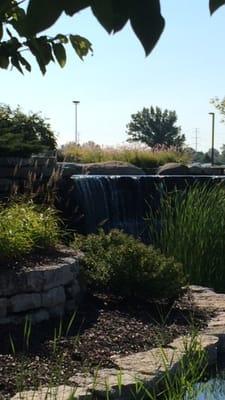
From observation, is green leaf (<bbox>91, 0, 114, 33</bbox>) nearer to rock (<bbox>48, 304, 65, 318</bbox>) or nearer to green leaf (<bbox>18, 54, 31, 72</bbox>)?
green leaf (<bbox>18, 54, 31, 72</bbox>)

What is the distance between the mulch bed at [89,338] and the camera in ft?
13.1

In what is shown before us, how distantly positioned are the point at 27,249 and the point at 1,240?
0.32m

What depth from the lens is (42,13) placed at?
911 millimetres

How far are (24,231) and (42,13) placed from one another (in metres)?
5.17

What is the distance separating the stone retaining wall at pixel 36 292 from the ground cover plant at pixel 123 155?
15.1 m

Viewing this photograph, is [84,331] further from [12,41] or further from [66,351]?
[12,41]

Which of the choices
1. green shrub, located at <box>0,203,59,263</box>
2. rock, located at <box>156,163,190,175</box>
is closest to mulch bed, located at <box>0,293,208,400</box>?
green shrub, located at <box>0,203,59,263</box>

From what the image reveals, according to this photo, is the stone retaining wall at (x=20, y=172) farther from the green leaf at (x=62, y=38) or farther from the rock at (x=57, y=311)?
the green leaf at (x=62, y=38)

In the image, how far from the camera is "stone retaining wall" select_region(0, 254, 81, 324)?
5156 millimetres

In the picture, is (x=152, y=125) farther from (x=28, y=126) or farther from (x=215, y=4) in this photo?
(x=215, y=4)

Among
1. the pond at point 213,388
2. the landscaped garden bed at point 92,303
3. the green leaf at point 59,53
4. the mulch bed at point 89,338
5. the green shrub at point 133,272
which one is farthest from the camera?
the green shrub at point 133,272

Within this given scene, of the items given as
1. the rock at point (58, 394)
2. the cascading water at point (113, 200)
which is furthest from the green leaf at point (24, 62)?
the cascading water at point (113, 200)

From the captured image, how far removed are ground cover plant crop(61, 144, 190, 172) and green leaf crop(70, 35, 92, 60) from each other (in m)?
18.8

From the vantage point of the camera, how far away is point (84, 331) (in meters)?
5.16
